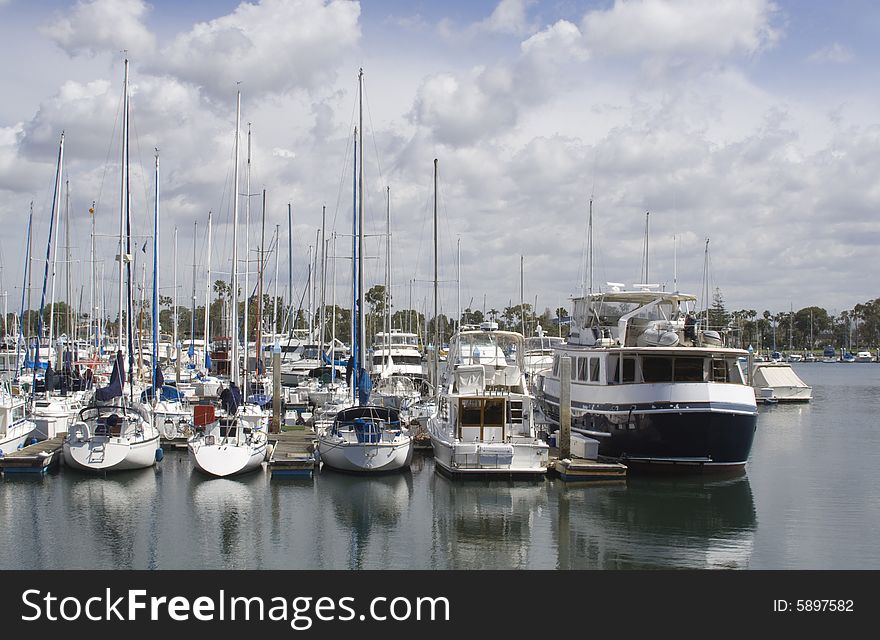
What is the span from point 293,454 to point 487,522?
10.5 meters

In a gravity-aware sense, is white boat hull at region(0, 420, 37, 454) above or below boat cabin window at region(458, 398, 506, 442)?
below

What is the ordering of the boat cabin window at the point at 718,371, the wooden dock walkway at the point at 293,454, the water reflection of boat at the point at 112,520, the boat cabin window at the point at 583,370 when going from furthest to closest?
the boat cabin window at the point at 583,370 < the boat cabin window at the point at 718,371 < the wooden dock walkway at the point at 293,454 < the water reflection of boat at the point at 112,520

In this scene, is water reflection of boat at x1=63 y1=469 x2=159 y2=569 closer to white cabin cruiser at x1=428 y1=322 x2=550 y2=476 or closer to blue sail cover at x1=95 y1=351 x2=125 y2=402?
blue sail cover at x1=95 y1=351 x2=125 y2=402

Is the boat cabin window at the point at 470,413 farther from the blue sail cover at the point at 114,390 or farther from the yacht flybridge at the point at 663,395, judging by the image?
the blue sail cover at the point at 114,390

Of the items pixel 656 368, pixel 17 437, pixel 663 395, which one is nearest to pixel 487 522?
pixel 663 395

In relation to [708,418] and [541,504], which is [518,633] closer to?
[541,504]

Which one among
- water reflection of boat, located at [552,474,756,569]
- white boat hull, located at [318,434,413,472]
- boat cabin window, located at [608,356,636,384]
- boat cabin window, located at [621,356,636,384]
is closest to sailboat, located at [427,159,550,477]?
white boat hull, located at [318,434,413,472]

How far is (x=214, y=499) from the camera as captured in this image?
29.0 metres

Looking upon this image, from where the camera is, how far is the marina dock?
32.3 metres

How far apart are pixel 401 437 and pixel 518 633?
1753 centimetres

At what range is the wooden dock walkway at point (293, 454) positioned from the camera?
32.3 metres

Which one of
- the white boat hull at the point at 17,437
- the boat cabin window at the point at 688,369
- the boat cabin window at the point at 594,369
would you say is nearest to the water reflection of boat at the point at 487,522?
the boat cabin window at the point at 594,369

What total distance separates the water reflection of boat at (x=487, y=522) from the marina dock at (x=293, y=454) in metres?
4.71

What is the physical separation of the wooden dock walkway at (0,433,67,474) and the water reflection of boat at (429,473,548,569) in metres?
14.3
